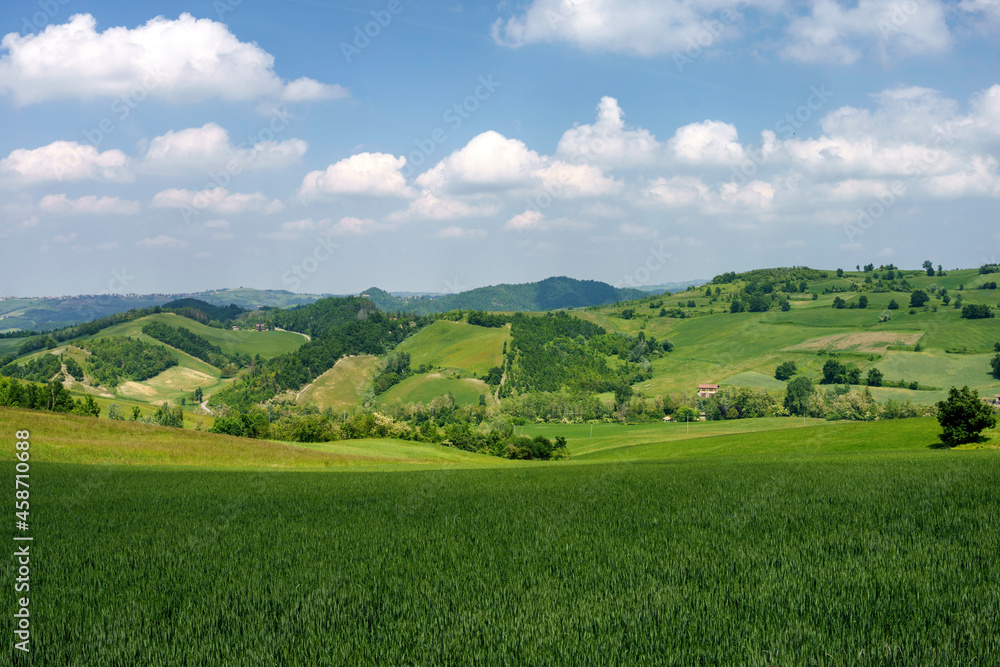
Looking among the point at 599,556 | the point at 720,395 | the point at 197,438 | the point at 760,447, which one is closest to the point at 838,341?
the point at 720,395

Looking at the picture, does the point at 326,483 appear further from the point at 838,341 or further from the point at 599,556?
the point at 838,341

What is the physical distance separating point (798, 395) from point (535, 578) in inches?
6514

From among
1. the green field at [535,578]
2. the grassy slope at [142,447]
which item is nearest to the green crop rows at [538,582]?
the green field at [535,578]

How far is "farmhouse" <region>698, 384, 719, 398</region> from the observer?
17400cm

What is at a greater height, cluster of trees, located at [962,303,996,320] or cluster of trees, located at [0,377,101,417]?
cluster of trees, located at [962,303,996,320]

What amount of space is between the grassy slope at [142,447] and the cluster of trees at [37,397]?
45.2 meters

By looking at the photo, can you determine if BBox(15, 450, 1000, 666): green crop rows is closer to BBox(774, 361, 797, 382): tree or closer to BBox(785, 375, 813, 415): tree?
BBox(785, 375, 813, 415): tree

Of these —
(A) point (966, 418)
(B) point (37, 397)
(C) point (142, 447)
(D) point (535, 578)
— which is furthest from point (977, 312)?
(B) point (37, 397)

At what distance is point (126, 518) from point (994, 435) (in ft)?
227

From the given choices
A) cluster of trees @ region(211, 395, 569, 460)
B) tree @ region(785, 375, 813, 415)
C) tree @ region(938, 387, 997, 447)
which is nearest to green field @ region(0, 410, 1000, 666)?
tree @ region(938, 387, 997, 447)

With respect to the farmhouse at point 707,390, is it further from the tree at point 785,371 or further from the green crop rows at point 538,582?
the green crop rows at point 538,582

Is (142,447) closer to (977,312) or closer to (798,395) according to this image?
(798,395)

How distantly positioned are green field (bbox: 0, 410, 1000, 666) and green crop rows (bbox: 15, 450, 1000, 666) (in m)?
0.04

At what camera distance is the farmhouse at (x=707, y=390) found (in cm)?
17400
